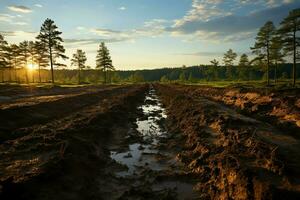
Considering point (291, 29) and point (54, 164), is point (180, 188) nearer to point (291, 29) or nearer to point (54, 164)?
point (54, 164)

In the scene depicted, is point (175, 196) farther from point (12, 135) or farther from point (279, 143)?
point (12, 135)

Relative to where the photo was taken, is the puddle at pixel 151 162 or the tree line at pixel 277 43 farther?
the tree line at pixel 277 43

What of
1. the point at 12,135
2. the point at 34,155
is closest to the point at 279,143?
the point at 34,155

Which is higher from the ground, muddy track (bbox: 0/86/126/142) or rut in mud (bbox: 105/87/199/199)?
muddy track (bbox: 0/86/126/142)

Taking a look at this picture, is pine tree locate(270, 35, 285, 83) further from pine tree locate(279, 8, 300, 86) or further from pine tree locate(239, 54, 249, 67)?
pine tree locate(239, 54, 249, 67)

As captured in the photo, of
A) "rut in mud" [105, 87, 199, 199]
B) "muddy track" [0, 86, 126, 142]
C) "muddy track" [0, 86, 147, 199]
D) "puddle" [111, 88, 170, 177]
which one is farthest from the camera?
"muddy track" [0, 86, 126, 142]

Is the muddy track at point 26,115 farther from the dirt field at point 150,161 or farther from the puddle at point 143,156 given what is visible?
the puddle at point 143,156

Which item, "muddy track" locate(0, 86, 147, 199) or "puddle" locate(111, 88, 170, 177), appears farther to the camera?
"puddle" locate(111, 88, 170, 177)

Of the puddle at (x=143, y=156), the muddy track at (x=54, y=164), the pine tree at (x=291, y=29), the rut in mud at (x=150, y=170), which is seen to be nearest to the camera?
the muddy track at (x=54, y=164)

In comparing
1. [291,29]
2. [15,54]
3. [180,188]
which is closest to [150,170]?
[180,188]

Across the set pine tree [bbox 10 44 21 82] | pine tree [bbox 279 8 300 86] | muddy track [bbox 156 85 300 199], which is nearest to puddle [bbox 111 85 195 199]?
muddy track [bbox 156 85 300 199]

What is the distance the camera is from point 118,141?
44.4ft

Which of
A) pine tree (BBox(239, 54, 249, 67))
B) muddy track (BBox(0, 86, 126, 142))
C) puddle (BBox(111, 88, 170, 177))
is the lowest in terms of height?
puddle (BBox(111, 88, 170, 177))

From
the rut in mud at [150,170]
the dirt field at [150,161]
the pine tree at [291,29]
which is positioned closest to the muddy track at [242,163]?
the dirt field at [150,161]
